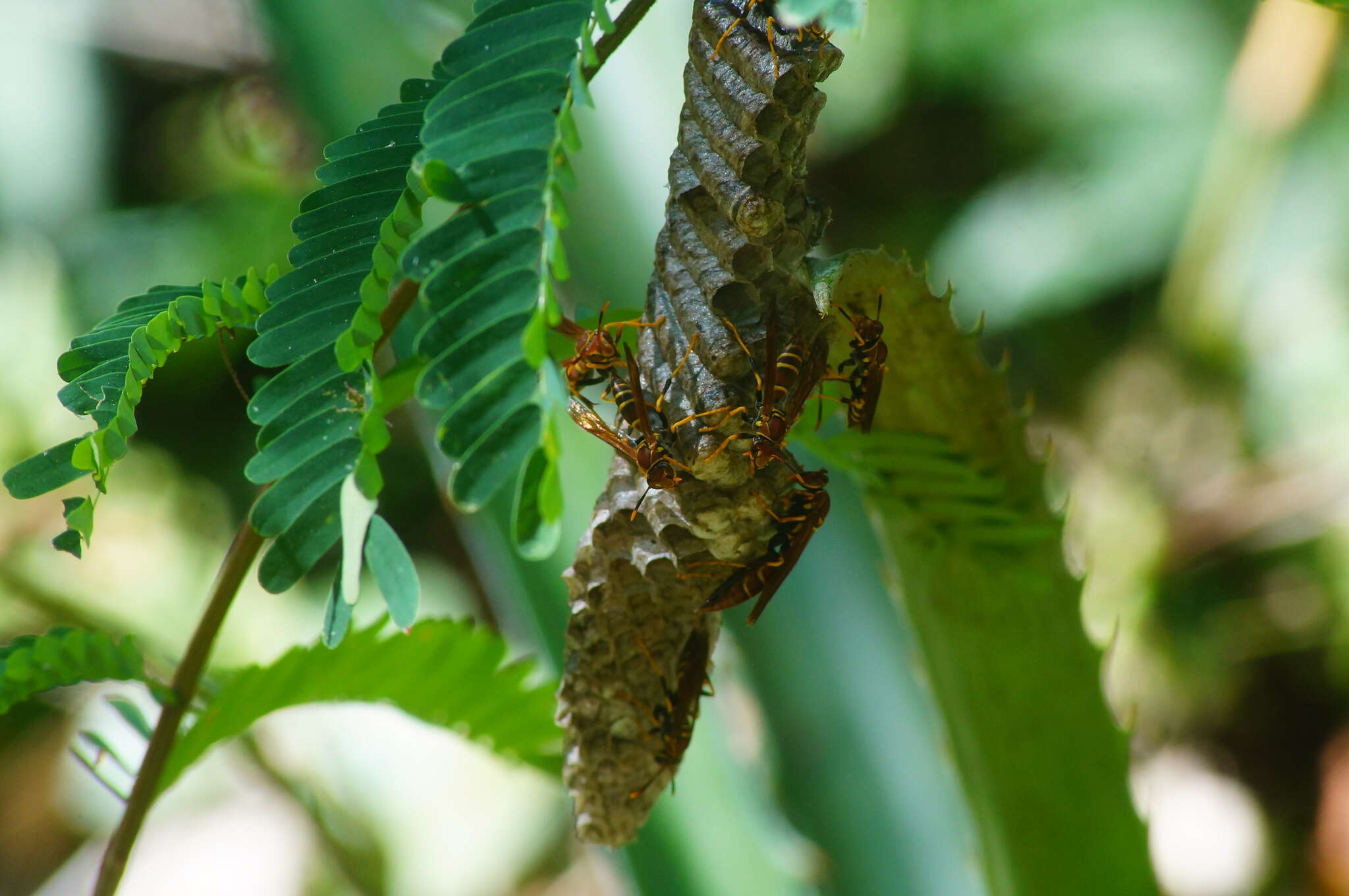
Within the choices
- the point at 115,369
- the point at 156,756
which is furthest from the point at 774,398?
the point at 156,756

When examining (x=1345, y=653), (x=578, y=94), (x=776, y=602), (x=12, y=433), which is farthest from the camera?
(x=1345, y=653)

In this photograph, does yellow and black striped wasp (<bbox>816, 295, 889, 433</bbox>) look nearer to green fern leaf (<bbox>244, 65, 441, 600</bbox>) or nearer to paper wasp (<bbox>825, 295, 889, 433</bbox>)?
paper wasp (<bbox>825, 295, 889, 433</bbox>)

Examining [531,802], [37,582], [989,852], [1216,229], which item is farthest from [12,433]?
[1216,229]

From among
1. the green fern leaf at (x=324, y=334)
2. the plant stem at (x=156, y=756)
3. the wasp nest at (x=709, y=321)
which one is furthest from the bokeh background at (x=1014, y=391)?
the green fern leaf at (x=324, y=334)

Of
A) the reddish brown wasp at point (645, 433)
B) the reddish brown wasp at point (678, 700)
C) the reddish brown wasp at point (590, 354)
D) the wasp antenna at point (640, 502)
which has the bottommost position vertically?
the reddish brown wasp at point (678, 700)

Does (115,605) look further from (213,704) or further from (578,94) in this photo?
(578,94)

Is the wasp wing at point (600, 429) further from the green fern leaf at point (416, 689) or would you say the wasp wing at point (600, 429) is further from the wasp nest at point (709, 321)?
the green fern leaf at point (416, 689)

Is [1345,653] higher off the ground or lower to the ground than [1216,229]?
lower
